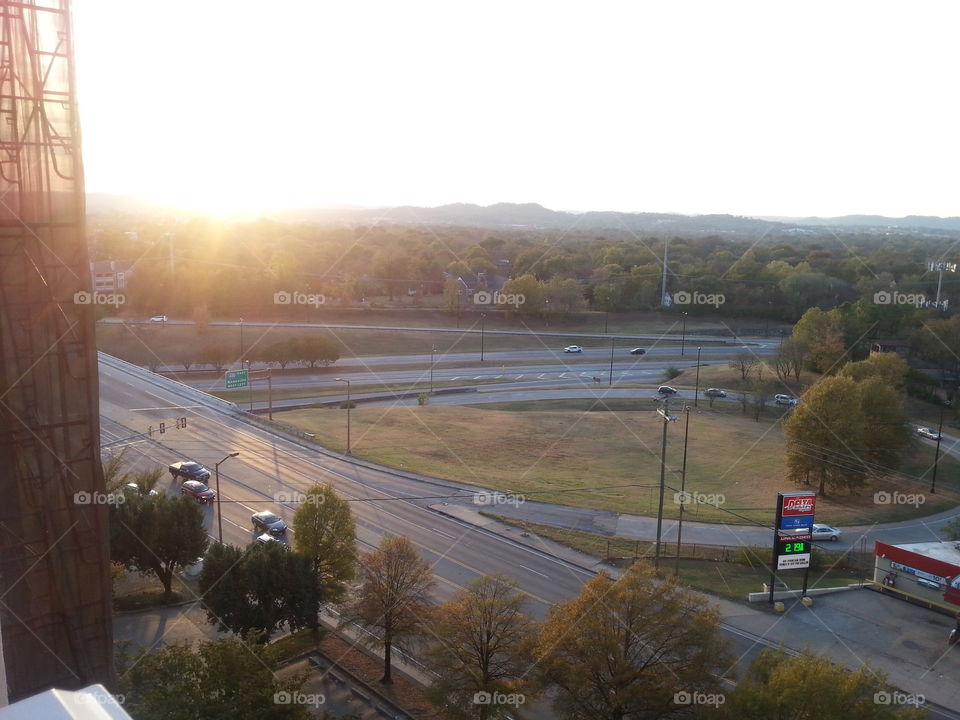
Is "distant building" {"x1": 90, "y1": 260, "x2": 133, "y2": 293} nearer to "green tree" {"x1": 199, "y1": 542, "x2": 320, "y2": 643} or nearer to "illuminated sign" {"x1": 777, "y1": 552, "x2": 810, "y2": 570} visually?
"green tree" {"x1": 199, "y1": 542, "x2": 320, "y2": 643}

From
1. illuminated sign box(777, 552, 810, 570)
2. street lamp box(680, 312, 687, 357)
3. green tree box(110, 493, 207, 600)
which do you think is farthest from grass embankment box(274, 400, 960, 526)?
street lamp box(680, 312, 687, 357)

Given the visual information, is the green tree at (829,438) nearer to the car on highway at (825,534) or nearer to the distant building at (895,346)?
the car on highway at (825,534)

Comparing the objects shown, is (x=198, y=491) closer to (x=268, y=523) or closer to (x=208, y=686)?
(x=268, y=523)

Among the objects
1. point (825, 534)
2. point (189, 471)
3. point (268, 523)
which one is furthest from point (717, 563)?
point (189, 471)

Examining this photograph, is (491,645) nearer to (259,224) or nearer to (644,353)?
(644,353)

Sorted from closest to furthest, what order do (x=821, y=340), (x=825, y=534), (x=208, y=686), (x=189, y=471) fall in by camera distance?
(x=208, y=686) < (x=825, y=534) < (x=189, y=471) < (x=821, y=340)

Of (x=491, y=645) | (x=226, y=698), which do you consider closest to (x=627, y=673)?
(x=491, y=645)
